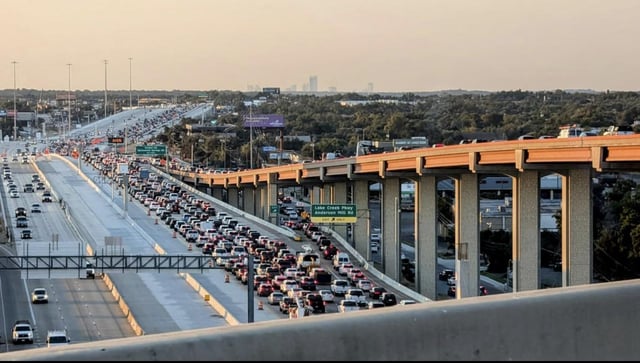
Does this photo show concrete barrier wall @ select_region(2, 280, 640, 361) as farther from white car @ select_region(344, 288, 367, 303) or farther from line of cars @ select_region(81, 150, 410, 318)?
white car @ select_region(344, 288, 367, 303)

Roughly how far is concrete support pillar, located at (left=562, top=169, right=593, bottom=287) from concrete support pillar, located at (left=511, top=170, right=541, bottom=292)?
7.67 feet

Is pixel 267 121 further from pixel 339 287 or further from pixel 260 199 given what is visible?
pixel 339 287

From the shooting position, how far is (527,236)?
50125 millimetres

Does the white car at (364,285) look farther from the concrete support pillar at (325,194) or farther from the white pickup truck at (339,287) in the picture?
the concrete support pillar at (325,194)

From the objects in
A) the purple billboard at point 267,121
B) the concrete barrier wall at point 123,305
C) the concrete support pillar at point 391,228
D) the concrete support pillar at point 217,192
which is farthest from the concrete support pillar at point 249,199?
the concrete barrier wall at point 123,305

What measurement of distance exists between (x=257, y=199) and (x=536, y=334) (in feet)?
342

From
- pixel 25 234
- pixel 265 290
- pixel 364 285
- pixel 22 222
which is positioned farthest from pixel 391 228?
pixel 22 222

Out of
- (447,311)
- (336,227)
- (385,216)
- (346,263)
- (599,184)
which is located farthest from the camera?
(599,184)

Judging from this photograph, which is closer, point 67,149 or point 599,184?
point 599,184

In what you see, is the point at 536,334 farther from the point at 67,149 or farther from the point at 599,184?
the point at 67,149

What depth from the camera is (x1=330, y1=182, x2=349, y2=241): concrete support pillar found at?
83581mm

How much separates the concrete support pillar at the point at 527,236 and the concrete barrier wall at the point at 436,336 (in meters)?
37.3

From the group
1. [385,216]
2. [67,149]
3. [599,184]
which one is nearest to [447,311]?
[385,216]

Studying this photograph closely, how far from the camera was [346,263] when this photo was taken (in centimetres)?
6322
